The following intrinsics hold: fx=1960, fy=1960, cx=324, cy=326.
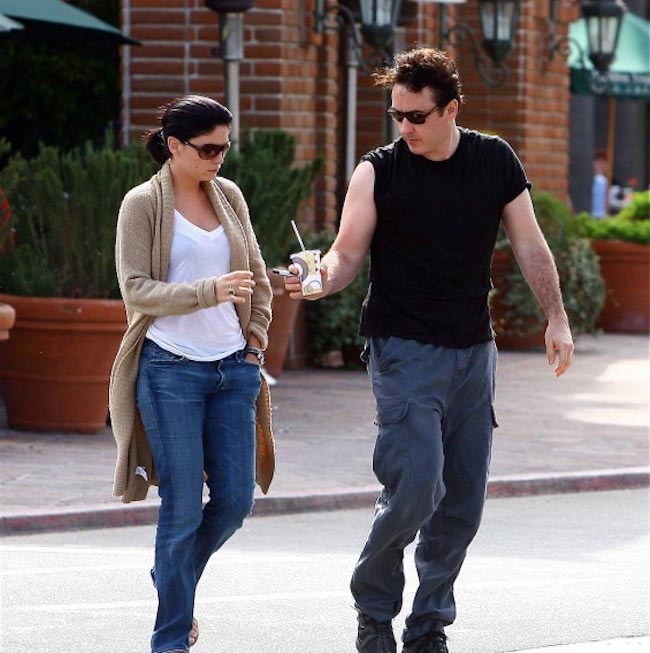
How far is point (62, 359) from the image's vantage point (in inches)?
449

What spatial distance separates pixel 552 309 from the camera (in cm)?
609

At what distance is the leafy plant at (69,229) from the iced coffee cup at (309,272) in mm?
5941

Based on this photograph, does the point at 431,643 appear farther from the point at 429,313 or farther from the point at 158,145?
the point at 158,145

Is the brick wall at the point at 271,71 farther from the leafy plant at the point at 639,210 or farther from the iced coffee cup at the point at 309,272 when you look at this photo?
the iced coffee cup at the point at 309,272

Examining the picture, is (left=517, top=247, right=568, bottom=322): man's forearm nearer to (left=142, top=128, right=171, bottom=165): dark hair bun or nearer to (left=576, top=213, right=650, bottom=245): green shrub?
(left=142, top=128, right=171, bottom=165): dark hair bun

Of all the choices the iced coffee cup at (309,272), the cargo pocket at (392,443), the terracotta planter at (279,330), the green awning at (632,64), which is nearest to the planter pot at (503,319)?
the terracotta planter at (279,330)

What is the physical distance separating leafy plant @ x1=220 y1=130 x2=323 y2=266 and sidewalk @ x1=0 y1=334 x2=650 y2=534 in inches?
44.0

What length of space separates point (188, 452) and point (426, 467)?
714 mm

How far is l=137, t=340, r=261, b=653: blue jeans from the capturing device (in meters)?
5.84

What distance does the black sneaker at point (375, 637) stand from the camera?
6070mm

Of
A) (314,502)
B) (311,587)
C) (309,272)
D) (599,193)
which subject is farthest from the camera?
(599,193)

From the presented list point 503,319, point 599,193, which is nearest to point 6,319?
point 503,319

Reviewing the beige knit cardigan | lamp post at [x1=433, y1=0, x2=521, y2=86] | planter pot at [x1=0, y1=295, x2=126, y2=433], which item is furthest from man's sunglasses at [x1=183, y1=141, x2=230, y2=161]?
lamp post at [x1=433, y1=0, x2=521, y2=86]

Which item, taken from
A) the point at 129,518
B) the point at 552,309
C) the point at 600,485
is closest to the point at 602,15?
the point at 600,485
